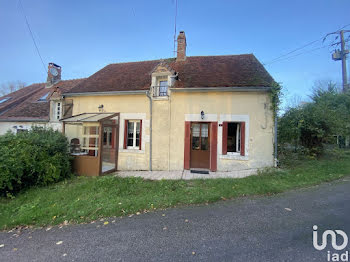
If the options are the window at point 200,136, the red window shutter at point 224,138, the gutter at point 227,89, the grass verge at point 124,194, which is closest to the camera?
the grass verge at point 124,194

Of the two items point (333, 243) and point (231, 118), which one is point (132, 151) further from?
point (333, 243)

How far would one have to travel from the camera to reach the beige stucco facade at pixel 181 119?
7.14m

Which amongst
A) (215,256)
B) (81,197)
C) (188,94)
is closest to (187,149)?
(188,94)

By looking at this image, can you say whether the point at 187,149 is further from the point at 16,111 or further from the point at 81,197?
the point at 16,111

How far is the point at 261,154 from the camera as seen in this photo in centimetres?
713

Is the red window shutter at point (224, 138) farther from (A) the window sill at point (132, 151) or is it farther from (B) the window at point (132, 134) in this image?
(B) the window at point (132, 134)

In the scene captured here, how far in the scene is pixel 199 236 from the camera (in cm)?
275

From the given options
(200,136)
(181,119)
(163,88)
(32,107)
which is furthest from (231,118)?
(32,107)

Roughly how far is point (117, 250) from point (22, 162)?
5104 millimetres

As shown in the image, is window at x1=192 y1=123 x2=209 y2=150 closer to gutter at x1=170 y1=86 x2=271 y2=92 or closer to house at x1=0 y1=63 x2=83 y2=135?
gutter at x1=170 y1=86 x2=271 y2=92

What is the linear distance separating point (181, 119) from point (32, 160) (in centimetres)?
603

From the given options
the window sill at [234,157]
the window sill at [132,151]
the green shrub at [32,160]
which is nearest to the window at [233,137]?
A: the window sill at [234,157]

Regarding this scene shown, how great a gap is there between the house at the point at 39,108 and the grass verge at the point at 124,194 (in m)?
5.25

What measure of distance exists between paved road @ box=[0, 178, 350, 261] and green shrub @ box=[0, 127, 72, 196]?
244 cm
